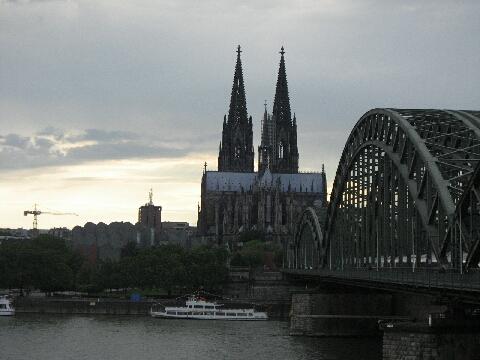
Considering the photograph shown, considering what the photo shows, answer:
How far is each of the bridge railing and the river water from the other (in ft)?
19.5

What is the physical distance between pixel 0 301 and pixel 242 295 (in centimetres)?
4029

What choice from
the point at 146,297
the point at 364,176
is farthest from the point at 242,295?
the point at 364,176

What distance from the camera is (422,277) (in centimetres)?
5366

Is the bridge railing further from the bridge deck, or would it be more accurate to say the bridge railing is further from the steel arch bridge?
the steel arch bridge

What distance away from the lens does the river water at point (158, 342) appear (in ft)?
240

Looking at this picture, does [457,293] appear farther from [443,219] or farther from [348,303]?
[348,303]

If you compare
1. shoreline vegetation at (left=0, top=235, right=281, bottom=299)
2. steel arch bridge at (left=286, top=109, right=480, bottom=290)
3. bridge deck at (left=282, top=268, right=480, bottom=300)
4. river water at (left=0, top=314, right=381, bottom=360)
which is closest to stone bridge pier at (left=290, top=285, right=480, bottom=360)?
river water at (left=0, top=314, right=381, bottom=360)

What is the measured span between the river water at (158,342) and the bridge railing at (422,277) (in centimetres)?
594

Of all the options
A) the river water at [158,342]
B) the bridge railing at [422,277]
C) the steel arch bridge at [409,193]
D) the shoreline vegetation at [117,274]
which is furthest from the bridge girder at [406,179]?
the shoreline vegetation at [117,274]

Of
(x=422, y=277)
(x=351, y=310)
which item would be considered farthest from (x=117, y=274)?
(x=422, y=277)

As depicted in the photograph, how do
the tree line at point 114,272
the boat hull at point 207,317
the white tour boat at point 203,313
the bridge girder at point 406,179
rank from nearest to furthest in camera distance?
the bridge girder at point 406,179
the boat hull at point 207,317
the white tour boat at point 203,313
the tree line at point 114,272

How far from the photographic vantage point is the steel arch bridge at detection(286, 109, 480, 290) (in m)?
52.7

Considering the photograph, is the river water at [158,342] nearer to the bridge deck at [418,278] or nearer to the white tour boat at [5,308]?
the bridge deck at [418,278]

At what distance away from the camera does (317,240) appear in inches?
4402
